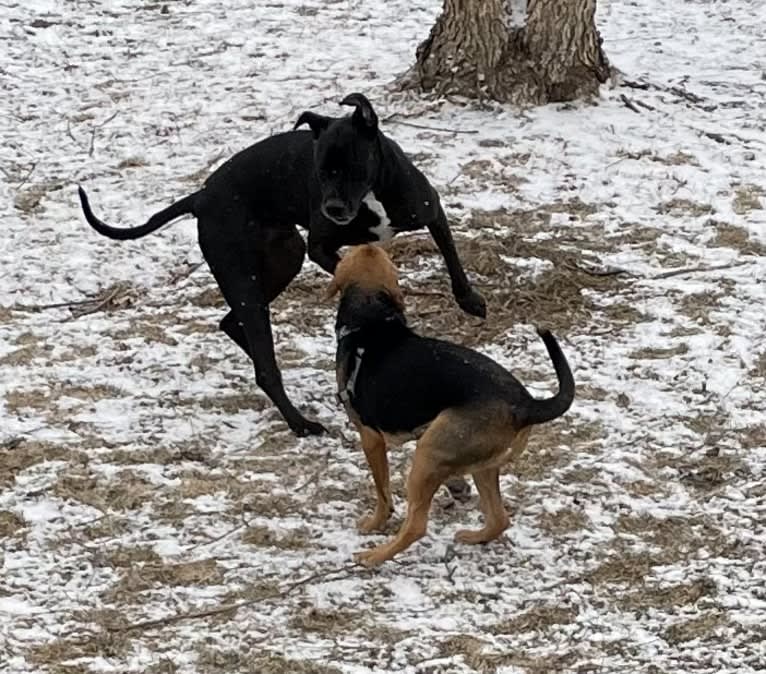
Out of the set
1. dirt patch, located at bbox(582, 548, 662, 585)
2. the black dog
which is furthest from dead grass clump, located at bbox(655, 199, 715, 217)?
dirt patch, located at bbox(582, 548, 662, 585)

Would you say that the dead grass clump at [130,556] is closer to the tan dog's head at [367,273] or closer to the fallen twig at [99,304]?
the tan dog's head at [367,273]

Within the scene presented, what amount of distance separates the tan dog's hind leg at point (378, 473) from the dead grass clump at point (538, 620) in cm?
77

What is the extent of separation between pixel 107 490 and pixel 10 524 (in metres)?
0.44

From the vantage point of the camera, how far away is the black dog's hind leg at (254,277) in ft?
19.7

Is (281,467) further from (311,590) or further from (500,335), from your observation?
(500,335)

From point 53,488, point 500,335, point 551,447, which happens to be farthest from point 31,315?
point 551,447

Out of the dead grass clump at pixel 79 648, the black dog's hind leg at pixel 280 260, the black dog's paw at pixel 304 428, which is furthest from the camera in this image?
the black dog's hind leg at pixel 280 260

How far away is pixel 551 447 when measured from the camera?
18.6 ft

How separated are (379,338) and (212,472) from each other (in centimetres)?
104

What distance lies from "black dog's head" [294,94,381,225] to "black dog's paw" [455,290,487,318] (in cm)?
105

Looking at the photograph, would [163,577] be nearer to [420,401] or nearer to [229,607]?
[229,607]

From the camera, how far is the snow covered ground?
455 cm

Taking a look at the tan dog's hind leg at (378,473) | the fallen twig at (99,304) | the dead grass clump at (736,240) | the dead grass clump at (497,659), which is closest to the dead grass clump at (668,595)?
the dead grass clump at (497,659)

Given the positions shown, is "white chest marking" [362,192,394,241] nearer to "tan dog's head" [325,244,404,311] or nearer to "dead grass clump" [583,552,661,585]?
"tan dog's head" [325,244,404,311]
